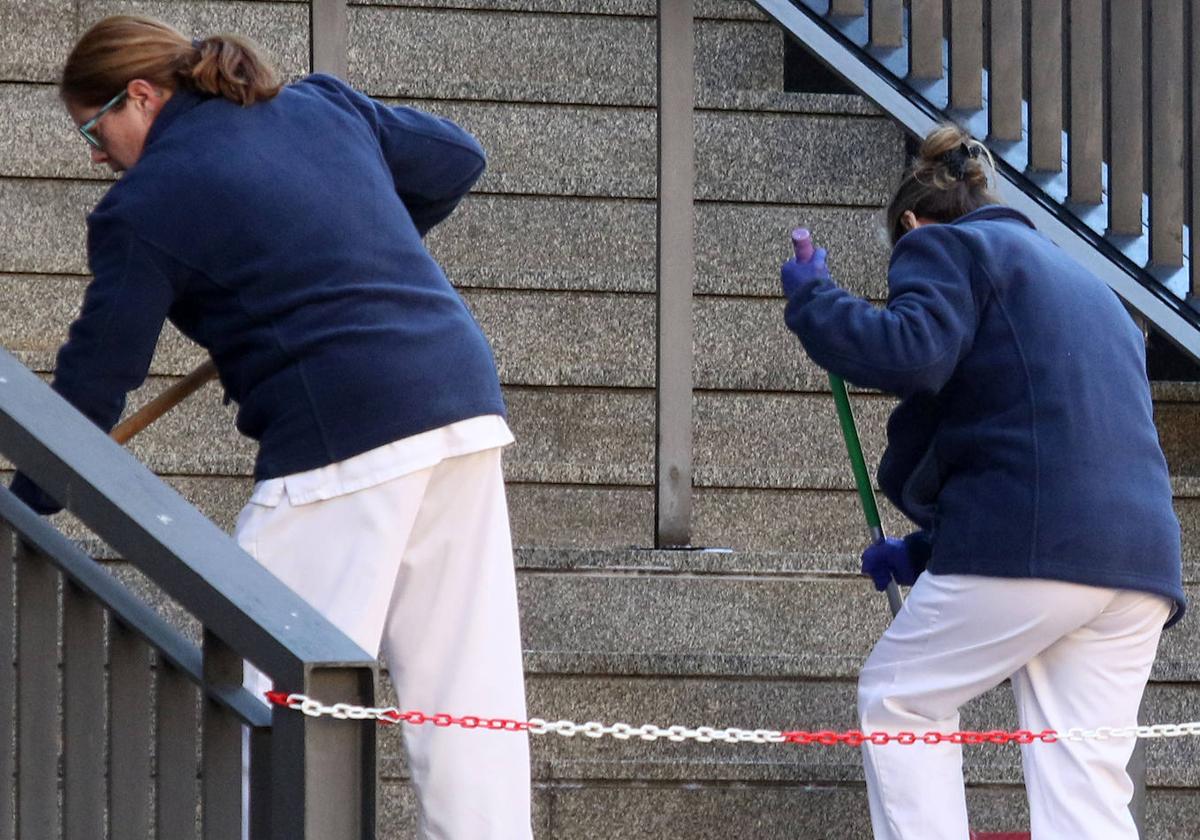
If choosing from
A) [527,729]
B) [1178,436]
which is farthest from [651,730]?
[1178,436]

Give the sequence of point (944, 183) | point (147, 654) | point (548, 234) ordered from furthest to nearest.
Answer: point (548, 234)
point (944, 183)
point (147, 654)

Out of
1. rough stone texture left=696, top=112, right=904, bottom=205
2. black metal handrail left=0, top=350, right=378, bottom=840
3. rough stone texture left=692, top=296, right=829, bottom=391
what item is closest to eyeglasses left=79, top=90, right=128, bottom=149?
black metal handrail left=0, top=350, right=378, bottom=840

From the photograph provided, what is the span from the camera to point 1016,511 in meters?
3.02

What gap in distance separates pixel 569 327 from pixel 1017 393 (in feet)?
6.02

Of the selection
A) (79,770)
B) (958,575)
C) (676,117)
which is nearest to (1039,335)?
(958,575)

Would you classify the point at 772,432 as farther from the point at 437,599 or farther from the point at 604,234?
the point at 437,599

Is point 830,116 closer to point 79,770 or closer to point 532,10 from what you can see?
point 532,10

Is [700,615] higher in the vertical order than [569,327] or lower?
lower

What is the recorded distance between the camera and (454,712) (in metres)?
2.73

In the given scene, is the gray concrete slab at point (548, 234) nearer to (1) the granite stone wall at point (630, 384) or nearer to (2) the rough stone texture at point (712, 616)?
(1) the granite stone wall at point (630, 384)

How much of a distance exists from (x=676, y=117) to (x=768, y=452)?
872 millimetres

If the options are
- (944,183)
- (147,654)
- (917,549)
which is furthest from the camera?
(917,549)

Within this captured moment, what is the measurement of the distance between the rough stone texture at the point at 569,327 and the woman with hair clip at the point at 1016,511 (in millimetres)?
1518

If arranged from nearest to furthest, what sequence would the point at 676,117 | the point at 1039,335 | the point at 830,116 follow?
the point at 1039,335 < the point at 676,117 < the point at 830,116
